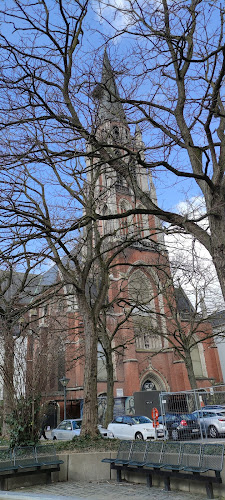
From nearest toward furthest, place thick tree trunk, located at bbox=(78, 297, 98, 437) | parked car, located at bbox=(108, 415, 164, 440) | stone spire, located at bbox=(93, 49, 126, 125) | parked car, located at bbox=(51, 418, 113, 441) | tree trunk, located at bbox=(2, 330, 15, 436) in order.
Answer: stone spire, located at bbox=(93, 49, 126, 125), tree trunk, located at bbox=(2, 330, 15, 436), thick tree trunk, located at bbox=(78, 297, 98, 437), parked car, located at bbox=(108, 415, 164, 440), parked car, located at bbox=(51, 418, 113, 441)

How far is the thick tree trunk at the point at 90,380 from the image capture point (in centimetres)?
1035

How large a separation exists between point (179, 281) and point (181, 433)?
9094 millimetres

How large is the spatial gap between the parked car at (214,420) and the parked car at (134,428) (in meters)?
3.67

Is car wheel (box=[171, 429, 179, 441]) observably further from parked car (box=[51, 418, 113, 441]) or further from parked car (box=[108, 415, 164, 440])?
parked car (box=[51, 418, 113, 441])

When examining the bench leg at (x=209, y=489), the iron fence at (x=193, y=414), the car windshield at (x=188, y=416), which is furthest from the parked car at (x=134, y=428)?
the bench leg at (x=209, y=489)

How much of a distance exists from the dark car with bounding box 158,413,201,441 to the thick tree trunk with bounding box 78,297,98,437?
441 cm

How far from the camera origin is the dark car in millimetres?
13873

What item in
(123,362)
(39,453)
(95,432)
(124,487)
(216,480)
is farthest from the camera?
(123,362)

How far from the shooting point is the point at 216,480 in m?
6.39

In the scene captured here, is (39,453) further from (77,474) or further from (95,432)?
(95,432)

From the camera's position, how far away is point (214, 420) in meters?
14.8

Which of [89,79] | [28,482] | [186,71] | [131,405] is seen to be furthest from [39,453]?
[131,405]

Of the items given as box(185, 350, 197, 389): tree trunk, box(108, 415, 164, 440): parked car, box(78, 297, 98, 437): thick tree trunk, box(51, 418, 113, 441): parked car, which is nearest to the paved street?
box(78, 297, 98, 437): thick tree trunk

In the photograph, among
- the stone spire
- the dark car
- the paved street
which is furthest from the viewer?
the dark car
